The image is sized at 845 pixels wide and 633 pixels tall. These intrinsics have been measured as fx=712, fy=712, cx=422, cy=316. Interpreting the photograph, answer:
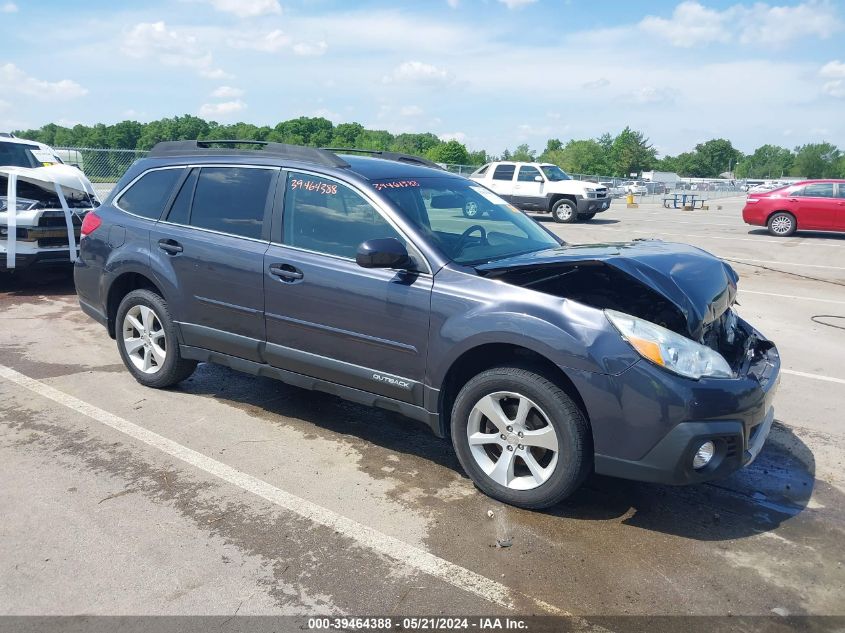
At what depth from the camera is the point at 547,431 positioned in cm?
355

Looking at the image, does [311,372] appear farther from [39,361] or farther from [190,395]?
[39,361]

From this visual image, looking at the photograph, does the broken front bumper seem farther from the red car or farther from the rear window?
the red car

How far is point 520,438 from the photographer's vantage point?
12.0ft

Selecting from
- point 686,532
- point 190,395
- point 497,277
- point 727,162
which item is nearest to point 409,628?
point 686,532

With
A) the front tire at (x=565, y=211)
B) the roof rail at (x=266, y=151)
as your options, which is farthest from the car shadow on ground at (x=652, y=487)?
the front tire at (x=565, y=211)

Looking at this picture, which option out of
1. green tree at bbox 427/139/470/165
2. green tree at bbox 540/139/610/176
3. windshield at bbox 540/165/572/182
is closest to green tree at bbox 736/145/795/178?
green tree at bbox 540/139/610/176

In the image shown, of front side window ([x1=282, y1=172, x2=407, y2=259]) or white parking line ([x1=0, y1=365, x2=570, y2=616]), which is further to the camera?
front side window ([x1=282, y1=172, x2=407, y2=259])

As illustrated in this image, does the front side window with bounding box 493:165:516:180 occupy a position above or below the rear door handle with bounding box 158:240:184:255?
above

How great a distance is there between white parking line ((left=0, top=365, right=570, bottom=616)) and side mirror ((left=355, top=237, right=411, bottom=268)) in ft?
4.35

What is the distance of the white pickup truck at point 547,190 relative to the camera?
22.4m

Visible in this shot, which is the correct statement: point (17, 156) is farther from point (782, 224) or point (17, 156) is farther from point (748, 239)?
point (782, 224)

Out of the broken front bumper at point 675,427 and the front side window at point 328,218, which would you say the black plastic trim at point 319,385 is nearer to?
the front side window at point 328,218

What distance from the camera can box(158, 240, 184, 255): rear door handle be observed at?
16.5 feet

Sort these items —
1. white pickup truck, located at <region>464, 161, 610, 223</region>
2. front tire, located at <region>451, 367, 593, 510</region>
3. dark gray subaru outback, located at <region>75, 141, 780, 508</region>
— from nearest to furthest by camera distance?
1. dark gray subaru outback, located at <region>75, 141, 780, 508</region>
2. front tire, located at <region>451, 367, 593, 510</region>
3. white pickup truck, located at <region>464, 161, 610, 223</region>
